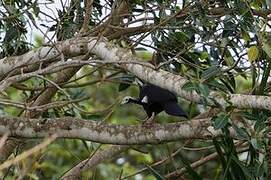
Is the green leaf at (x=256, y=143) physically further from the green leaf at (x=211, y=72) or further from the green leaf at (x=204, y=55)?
the green leaf at (x=204, y=55)

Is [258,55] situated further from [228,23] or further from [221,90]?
[221,90]

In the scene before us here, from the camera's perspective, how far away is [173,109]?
9.41ft

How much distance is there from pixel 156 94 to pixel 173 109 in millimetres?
126

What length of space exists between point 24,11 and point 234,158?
3.35ft

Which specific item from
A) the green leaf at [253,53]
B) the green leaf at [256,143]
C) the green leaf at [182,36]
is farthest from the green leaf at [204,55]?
the green leaf at [256,143]

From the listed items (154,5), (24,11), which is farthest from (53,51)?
(154,5)

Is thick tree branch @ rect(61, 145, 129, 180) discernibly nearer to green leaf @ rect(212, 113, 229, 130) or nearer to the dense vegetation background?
the dense vegetation background

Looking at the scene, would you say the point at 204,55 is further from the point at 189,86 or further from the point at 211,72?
the point at 189,86

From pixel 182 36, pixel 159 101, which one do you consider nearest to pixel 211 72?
pixel 182 36

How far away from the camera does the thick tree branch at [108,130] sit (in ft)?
7.82

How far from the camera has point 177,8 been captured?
9.51 feet

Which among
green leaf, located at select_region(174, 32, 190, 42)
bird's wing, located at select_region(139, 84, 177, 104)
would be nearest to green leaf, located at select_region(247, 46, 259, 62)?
green leaf, located at select_region(174, 32, 190, 42)

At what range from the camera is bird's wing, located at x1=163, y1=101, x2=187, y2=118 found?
2.82 meters

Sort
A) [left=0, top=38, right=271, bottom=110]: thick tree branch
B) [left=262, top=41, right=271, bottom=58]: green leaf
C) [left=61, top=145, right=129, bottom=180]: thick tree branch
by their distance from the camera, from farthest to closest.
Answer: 1. [left=61, top=145, right=129, bottom=180]: thick tree branch
2. [left=262, top=41, right=271, bottom=58]: green leaf
3. [left=0, top=38, right=271, bottom=110]: thick tree branch
